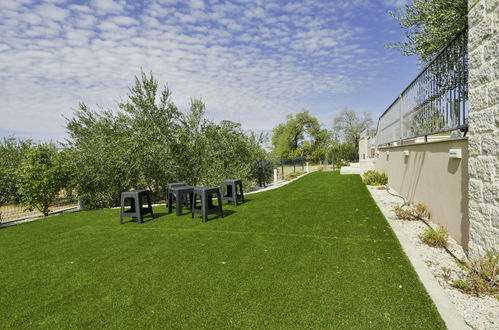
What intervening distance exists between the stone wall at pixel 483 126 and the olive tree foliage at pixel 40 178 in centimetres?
1005

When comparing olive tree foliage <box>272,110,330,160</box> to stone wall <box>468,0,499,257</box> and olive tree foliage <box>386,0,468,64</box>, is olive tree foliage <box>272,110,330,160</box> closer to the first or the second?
olive tree foliage <box>386,0,468,64</box>

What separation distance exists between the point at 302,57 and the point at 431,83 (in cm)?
993

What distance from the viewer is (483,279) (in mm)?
2447

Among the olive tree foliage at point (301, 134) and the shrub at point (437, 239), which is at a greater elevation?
the olive tree foliage at point (301, 134)

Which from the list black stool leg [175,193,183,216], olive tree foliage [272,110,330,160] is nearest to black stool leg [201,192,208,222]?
black stool leg [175,193,183,216]

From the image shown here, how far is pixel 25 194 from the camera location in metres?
7.51

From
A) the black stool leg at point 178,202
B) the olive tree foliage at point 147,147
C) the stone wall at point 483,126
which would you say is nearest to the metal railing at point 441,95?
the stone wall at point 483,126

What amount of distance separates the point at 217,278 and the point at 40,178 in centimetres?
780

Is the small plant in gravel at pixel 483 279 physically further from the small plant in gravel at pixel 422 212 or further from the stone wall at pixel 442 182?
the small plant in gravel at pixel 422 212

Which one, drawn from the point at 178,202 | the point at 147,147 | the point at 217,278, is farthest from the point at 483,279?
the point at 147,147

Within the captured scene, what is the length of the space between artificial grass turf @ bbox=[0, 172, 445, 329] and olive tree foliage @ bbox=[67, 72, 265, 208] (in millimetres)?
3599

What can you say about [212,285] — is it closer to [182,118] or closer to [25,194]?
[25,194]

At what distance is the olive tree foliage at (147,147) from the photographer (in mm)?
8641

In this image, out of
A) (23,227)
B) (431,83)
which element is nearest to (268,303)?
(431,83)
